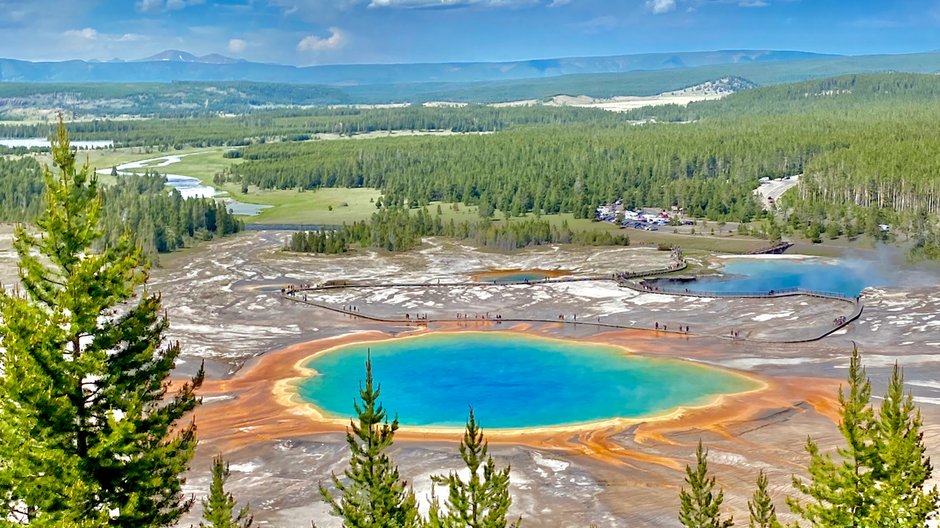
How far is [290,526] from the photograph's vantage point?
106 ft

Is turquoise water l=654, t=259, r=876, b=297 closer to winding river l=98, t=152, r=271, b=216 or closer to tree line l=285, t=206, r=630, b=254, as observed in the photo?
tree line l=285, t=206, r=630, b=254

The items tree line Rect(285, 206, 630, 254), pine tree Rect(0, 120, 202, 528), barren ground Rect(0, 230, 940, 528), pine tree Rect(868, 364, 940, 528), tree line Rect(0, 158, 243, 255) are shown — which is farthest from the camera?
tree line Rect(0, 158, 243, 255)

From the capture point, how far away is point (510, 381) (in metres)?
51.1

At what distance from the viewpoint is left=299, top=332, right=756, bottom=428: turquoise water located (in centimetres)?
4581

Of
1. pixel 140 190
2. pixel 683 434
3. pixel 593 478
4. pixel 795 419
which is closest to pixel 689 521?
pixel 593 478

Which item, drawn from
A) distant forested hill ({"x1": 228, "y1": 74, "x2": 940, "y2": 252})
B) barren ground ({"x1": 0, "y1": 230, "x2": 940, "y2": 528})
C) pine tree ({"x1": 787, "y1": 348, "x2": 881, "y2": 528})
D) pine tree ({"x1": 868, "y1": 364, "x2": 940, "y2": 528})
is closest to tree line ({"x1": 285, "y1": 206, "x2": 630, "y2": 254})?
barren ground ({"x1": 0, "y1": 230, "x2": 940, "y2": 528})

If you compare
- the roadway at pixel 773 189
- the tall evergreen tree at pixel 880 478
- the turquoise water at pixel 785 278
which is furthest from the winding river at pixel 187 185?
the tall evergreen tree at pixel 880 478

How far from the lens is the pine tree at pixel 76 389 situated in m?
15.1

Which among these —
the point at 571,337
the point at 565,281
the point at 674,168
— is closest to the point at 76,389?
the point at 571,337

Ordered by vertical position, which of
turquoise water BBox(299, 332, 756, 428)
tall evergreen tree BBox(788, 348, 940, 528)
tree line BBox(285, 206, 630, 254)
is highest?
tall evergreen tree BBox(788, 348, 940, 528)

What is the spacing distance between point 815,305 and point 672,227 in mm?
42011

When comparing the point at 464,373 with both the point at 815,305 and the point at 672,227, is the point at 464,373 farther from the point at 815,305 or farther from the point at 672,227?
the point at 672,227

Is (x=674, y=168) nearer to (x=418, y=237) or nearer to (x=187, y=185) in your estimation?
(x=418, y=237)

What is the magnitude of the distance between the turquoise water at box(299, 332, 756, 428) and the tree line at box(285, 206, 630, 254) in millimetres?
34252
